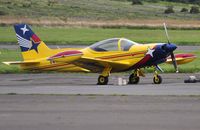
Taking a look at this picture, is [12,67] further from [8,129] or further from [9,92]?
[8,129]

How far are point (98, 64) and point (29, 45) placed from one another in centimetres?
313

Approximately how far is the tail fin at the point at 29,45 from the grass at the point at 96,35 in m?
23.6

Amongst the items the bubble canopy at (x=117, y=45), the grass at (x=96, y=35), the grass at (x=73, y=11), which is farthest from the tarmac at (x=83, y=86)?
the grass at (x=73, y=11)

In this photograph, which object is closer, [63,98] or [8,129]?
[8,129]

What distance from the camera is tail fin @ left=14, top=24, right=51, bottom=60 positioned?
2712 cm

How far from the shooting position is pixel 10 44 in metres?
51.6

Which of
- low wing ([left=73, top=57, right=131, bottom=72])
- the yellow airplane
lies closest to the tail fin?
the yellow airplane

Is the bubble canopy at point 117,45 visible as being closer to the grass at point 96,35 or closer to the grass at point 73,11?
the grass at point 96,35

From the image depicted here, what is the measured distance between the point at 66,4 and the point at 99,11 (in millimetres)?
10688

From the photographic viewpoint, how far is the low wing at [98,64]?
84.1 ft

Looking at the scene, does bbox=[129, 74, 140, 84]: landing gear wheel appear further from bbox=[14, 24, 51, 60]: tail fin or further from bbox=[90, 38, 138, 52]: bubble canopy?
bbox=[14, 24, 51, 60]: tail fin

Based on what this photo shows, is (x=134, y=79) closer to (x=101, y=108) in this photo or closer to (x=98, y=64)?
(x=98, y=64)

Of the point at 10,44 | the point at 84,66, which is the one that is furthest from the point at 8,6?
the point at 84,66

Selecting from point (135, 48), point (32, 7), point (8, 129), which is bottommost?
point (8, 129)
